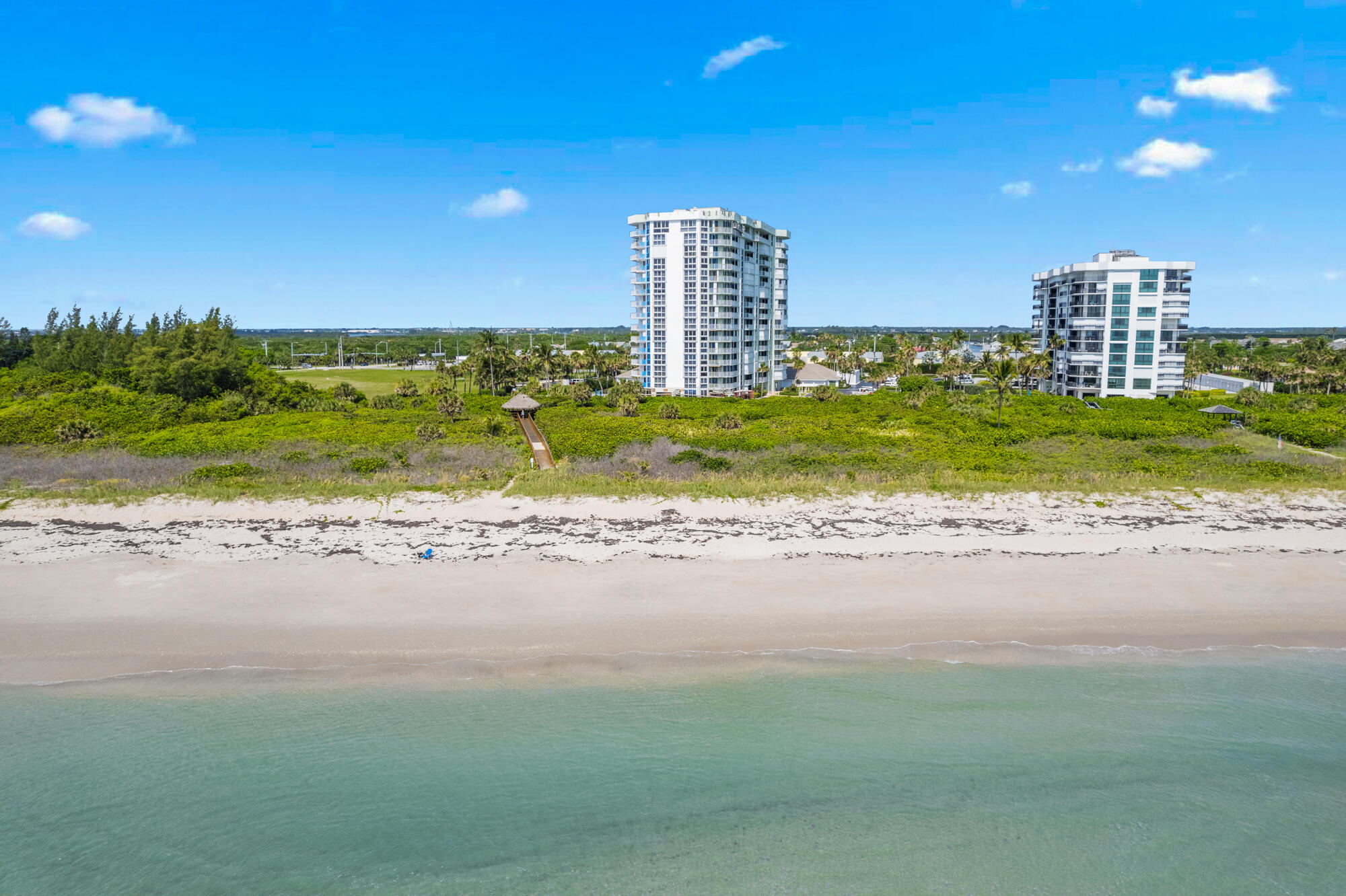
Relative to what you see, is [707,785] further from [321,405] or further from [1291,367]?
[1291,367]

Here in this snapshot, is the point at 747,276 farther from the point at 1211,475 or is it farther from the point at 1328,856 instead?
the point at 1328,856

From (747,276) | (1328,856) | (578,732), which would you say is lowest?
(1328,856)

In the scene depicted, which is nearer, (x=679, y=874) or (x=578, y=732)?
(x=679, y=874)

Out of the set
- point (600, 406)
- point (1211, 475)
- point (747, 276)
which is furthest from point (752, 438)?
point (747, 276)

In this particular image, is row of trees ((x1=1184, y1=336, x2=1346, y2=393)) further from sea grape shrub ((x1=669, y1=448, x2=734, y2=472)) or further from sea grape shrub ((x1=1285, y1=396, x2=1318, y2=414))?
sea grape shrub ((x1=669, y1=448, x2=734, y2=472))

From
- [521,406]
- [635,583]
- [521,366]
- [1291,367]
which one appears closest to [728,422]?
[521,406]

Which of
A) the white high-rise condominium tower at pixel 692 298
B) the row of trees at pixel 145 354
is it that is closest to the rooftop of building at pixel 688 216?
the white high-rise condominium tower at pixel 692 298

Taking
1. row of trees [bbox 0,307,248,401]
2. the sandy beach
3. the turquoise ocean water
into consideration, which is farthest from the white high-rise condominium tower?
the turquoise ocean water
